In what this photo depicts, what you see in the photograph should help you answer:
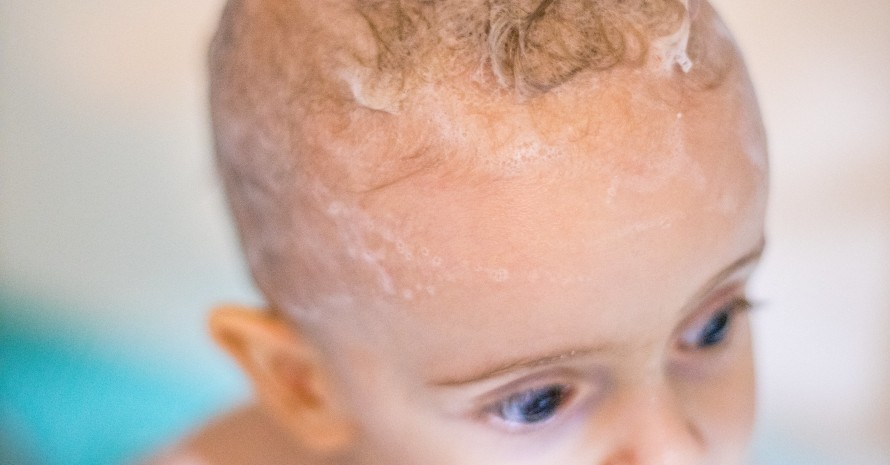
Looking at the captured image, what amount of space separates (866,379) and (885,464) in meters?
0.08

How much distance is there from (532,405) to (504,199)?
15 cm

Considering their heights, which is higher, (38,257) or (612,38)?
(38,257)

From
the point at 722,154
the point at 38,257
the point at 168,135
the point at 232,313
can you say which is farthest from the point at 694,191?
the point at 38,257

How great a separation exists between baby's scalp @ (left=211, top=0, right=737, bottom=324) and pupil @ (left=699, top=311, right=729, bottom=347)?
139 mm

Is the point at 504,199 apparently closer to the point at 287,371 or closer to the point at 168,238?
the point at 287,371

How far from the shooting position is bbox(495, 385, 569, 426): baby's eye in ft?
1.72

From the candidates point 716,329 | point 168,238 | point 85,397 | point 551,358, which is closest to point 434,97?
point 551,358

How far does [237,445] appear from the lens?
78 centimetres

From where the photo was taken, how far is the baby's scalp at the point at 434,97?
1.45 ft

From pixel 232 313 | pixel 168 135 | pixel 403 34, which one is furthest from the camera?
pixel 168 135

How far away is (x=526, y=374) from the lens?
0.50 meters

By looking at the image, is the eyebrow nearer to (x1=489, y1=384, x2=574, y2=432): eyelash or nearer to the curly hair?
(x1=489, y1=384, x2=574, y2=432): eyelash

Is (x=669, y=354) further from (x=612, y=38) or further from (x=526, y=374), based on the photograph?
(x=612, y=38)

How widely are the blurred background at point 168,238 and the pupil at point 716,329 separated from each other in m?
0.23
